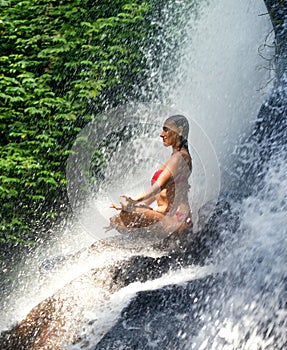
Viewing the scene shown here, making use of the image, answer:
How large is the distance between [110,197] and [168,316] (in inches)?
145

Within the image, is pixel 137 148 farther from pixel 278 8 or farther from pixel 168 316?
pixel 168 316

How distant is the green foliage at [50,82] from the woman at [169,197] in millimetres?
3455

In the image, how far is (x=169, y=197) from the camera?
14.0 feet

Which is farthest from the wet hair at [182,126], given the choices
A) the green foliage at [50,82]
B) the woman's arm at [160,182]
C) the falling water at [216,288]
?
the green foliage at [50,82]

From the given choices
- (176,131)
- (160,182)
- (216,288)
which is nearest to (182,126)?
(176,131)

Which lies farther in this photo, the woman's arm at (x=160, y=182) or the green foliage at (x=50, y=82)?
the green foliage at (x=50, y=82)

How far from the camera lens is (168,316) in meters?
3.66

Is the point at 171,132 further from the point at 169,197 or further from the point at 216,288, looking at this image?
the point at 216,288

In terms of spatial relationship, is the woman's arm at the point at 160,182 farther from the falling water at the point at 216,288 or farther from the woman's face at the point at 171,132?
the falling water at the point at 216,288

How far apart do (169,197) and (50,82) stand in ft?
14.0

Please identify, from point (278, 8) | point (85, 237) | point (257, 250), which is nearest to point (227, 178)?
point (85, 237)

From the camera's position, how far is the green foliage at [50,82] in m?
7.57

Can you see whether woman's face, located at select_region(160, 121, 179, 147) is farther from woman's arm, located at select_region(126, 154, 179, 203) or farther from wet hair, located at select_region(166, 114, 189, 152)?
woman's arm, located at select_region(126, 154, 179, 203)

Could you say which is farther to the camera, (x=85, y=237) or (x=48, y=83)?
A: (x=48, y=83)
